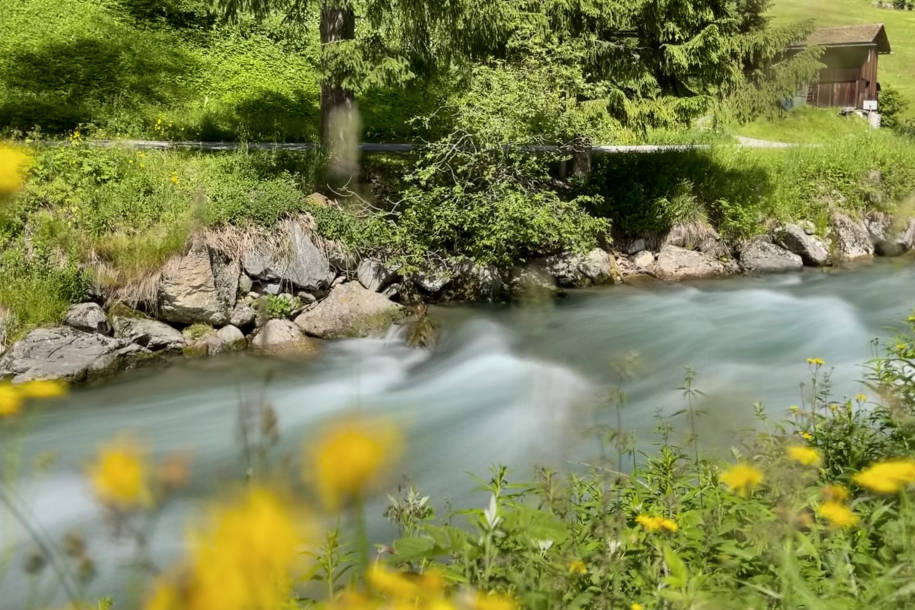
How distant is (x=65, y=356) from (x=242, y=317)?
2097 millimetres

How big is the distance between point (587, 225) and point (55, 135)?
9.18m

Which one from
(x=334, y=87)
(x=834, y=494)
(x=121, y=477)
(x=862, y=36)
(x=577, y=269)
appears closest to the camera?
(x=121, y=477)

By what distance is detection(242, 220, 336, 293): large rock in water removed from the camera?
10266 mm

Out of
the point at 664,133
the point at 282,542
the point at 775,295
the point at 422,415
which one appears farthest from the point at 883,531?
the point at 664,133

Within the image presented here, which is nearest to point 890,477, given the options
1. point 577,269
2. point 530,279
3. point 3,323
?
point 3,323

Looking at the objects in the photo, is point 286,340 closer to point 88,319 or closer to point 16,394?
point 88,319

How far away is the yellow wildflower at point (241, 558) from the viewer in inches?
29.6

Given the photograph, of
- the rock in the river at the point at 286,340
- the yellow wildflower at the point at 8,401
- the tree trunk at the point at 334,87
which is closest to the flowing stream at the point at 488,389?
the rock in the river at the point at 286,340

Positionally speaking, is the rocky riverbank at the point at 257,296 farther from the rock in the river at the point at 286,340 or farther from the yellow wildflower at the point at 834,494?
the yellow wildflower at the point at 834,494

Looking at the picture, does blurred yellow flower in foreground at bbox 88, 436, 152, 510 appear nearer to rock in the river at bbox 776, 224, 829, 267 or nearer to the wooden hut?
rock in the river at bbox 776, 224, 829, 267

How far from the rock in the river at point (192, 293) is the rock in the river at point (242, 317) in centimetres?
8

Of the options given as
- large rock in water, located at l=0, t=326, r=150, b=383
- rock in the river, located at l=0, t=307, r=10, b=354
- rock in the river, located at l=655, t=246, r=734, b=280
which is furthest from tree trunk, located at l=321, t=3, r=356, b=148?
rock in the river, located at l=655, t=246, r=734, b=280

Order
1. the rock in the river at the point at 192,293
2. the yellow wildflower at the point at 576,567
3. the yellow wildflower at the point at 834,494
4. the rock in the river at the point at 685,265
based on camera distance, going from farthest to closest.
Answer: the rock in the river at the point at 685,265 → the rock in the river at the point at 192,293 → the yellow wildflower at the point at 834,494 → the yellow wildflower at the point at 576,567

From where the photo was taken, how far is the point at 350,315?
1009 cm
